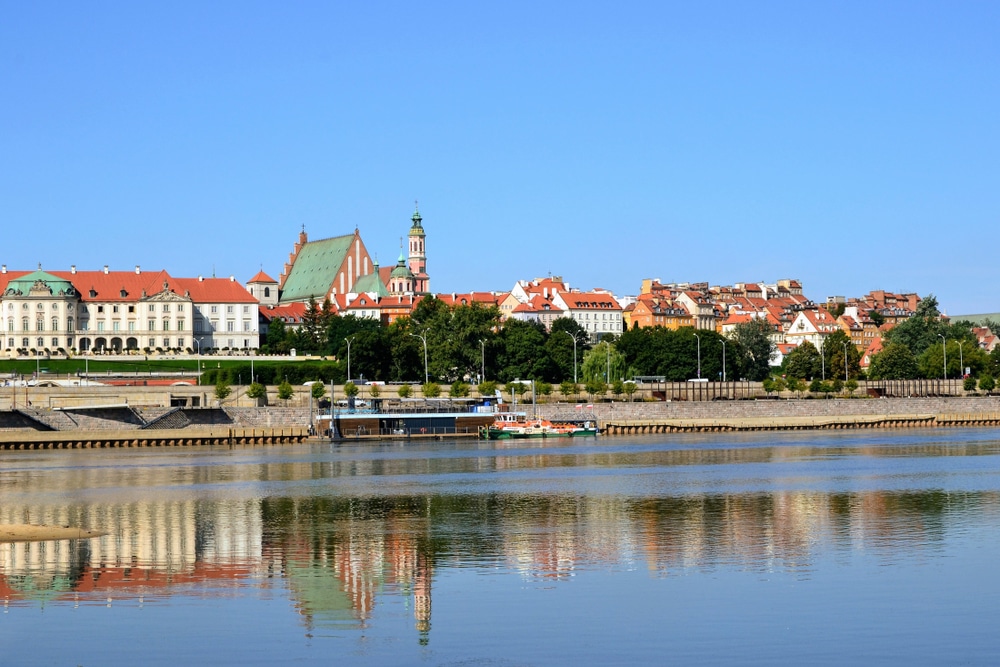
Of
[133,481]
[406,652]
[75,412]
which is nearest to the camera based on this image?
[406,652]

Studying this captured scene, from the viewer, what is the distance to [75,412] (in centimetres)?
9544

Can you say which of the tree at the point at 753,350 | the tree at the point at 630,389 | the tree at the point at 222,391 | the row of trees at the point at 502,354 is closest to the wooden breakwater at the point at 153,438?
the tree at the point at 222,391

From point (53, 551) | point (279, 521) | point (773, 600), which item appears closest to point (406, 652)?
point (773, 600)

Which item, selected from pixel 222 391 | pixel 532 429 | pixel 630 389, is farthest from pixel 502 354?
pixel 222 391

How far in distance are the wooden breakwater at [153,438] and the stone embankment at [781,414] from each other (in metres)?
20.8

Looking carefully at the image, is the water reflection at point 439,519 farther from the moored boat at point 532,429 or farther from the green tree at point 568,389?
the green tree at point 568,389

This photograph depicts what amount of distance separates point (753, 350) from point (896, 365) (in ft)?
104

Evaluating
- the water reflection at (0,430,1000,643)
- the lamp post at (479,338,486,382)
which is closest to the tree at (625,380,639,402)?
the lamp post at (479,338,486,382)

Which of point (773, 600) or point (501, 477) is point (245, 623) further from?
point (501, 477)

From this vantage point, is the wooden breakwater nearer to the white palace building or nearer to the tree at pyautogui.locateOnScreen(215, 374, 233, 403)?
the tree at pyautogui.locateOnScreen(215, 374, 233, 403)

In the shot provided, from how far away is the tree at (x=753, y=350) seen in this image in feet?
504

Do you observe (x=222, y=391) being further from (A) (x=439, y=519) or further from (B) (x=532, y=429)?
(A) (x=439, y=519)

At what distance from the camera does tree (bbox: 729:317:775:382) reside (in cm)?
15355

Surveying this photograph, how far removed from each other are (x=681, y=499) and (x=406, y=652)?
25238 millimetres
